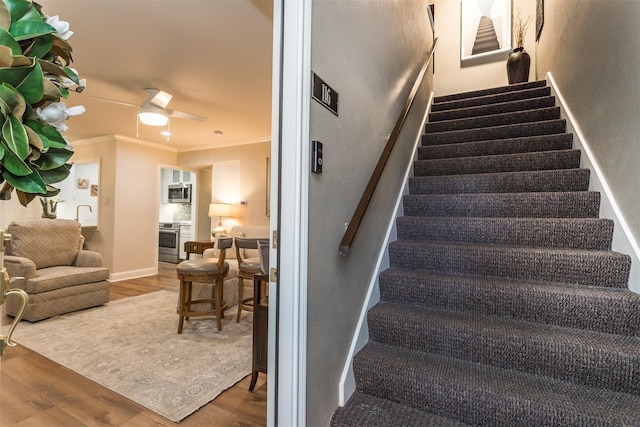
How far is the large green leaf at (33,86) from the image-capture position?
472 millimetres

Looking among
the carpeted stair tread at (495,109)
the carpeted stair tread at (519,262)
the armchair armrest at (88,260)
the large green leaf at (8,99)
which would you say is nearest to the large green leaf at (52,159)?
the large green leaf at (8,99)

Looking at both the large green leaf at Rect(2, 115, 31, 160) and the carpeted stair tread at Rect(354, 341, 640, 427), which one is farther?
the carpeted stair tread at Rect(354, 341, 640, 427)

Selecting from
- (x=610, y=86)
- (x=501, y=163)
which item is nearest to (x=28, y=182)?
(x=610, y=86)

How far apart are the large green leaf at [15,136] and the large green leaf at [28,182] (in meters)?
0.06

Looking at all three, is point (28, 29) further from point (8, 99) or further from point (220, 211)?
point (220, 211)

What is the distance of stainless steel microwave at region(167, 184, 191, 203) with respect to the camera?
7.12m

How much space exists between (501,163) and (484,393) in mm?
1756

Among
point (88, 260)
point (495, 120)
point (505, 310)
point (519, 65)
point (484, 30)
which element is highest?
→ point (484, 30)

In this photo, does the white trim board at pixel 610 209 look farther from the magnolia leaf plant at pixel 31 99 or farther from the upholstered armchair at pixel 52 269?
the upholstered armchair at pixel 52 269

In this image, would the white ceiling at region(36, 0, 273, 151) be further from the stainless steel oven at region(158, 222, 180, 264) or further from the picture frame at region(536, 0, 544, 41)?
the stainless steel oven at region(158, 222, 180, 264)

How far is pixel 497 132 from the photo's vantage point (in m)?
2.79

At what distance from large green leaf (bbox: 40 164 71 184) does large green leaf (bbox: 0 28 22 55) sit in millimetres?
187

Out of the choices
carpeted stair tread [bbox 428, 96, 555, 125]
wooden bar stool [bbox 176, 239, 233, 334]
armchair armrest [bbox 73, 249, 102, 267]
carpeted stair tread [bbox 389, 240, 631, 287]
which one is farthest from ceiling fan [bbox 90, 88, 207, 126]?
carpeted stair tread [bbox 428, 96, 555, 125]

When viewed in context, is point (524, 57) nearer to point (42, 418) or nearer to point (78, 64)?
point (78, 64)
